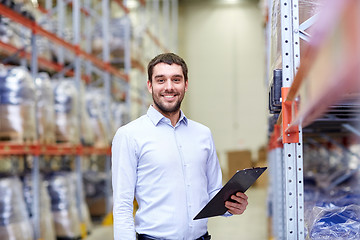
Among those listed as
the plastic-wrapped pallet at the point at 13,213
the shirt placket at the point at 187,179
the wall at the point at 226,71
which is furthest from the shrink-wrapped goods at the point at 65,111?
the wall at the point at 226,71

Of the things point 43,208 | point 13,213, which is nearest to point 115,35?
point 43,208

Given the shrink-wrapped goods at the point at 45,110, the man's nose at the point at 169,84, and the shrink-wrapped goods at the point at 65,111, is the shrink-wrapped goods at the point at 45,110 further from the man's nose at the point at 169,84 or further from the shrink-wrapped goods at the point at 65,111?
the man's nose at the point at 169,84

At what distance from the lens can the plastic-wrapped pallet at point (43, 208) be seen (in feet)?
21.7

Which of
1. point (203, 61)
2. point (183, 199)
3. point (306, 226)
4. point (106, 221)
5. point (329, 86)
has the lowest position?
point (106, 221)

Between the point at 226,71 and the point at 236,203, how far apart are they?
1809 cm

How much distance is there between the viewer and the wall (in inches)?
797

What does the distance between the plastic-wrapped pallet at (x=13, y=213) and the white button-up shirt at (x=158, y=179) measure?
3477mm

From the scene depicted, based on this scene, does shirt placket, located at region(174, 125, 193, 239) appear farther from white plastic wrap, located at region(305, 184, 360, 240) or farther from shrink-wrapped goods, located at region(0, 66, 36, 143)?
shrink-wrapped goods, located at region(0, 66, 36, 143)

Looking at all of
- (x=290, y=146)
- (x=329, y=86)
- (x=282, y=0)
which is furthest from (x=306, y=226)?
(x=329, y=86)

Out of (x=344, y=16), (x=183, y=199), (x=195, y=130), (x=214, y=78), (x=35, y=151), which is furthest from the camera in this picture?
(x=214, y=78)

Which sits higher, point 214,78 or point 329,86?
point 214,78

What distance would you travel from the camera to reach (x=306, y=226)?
9.58 ft

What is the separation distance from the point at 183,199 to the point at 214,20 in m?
18.8

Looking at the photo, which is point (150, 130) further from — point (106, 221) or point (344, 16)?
point (106, 221)
